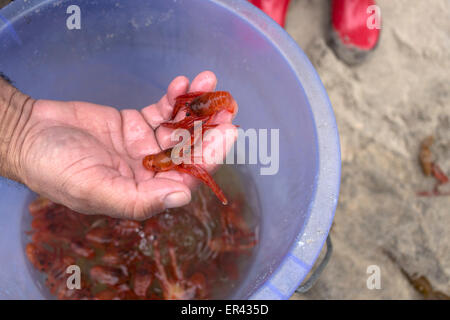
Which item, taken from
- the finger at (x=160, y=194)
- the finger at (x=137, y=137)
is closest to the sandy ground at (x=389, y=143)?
the finger at (x=160, y=194)

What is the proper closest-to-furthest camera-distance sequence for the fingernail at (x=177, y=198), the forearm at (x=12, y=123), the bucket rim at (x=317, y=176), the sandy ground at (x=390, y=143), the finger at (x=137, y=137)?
the bucket rim at (x=317, y=176) < the fingernail at (x=177, y=198) < the forearm at (x=12, y=123) < the finger at (x=137, y=137) < the sandy ground at (x=390, y=143)

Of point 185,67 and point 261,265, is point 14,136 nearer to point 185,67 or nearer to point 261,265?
point 185,67

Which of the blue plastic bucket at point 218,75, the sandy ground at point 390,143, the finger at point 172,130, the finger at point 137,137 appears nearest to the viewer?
the blue plastic bucket at point 218,75

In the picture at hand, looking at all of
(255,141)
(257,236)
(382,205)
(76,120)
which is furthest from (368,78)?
(76,120)

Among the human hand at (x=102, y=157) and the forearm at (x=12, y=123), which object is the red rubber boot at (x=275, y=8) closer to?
the human hand at (x=102, y=157)

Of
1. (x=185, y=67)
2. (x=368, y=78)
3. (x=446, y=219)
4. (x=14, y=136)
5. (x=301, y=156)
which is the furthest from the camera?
(x=368, y=78)

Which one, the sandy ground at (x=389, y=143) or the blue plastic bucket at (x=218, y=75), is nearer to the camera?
the blue plastic bucket at (x=218, y=75)

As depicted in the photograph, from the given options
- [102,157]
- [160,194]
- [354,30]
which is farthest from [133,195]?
[354,30]

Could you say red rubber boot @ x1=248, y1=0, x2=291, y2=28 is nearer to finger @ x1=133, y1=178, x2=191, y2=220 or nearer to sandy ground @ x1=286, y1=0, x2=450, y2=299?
sandy ground @ x1=286, y1=0, x2=450, y2=299
